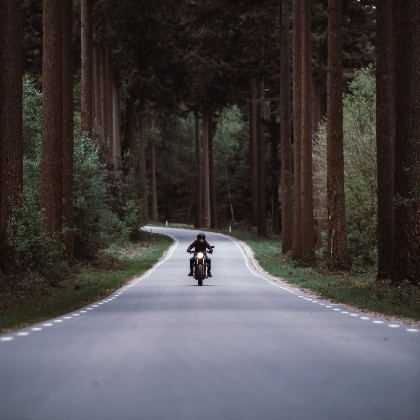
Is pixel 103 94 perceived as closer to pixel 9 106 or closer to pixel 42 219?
pixel 9 106

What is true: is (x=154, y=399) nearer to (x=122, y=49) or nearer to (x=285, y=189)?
(x=285, y=189)

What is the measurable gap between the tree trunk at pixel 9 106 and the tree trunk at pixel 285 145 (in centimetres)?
2288

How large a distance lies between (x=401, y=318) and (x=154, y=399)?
9002mm

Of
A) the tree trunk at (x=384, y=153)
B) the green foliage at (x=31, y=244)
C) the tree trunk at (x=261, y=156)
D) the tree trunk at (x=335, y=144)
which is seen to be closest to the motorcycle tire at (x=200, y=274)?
the green foliage at (x=31, y=244)

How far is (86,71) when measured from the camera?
3906 cm

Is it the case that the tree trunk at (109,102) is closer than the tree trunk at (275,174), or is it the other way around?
the tree trunk at (109,102)

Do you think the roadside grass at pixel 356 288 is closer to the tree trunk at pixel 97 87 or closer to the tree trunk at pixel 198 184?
the tree trunk at pixel 97 87

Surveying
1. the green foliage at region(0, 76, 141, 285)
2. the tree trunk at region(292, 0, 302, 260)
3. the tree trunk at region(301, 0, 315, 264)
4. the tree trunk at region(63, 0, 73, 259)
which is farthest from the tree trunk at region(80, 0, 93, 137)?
the tree trunk at region(301, 0, 315, 264)

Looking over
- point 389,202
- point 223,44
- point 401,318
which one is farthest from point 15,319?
point 223,44

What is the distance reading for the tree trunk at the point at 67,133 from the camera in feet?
104

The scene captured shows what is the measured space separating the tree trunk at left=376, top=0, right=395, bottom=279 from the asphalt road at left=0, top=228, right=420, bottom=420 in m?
8.55

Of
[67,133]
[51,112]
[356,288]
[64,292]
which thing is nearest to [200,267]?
[356,288]

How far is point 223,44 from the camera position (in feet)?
171

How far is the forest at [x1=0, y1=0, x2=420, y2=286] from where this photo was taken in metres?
23.1
